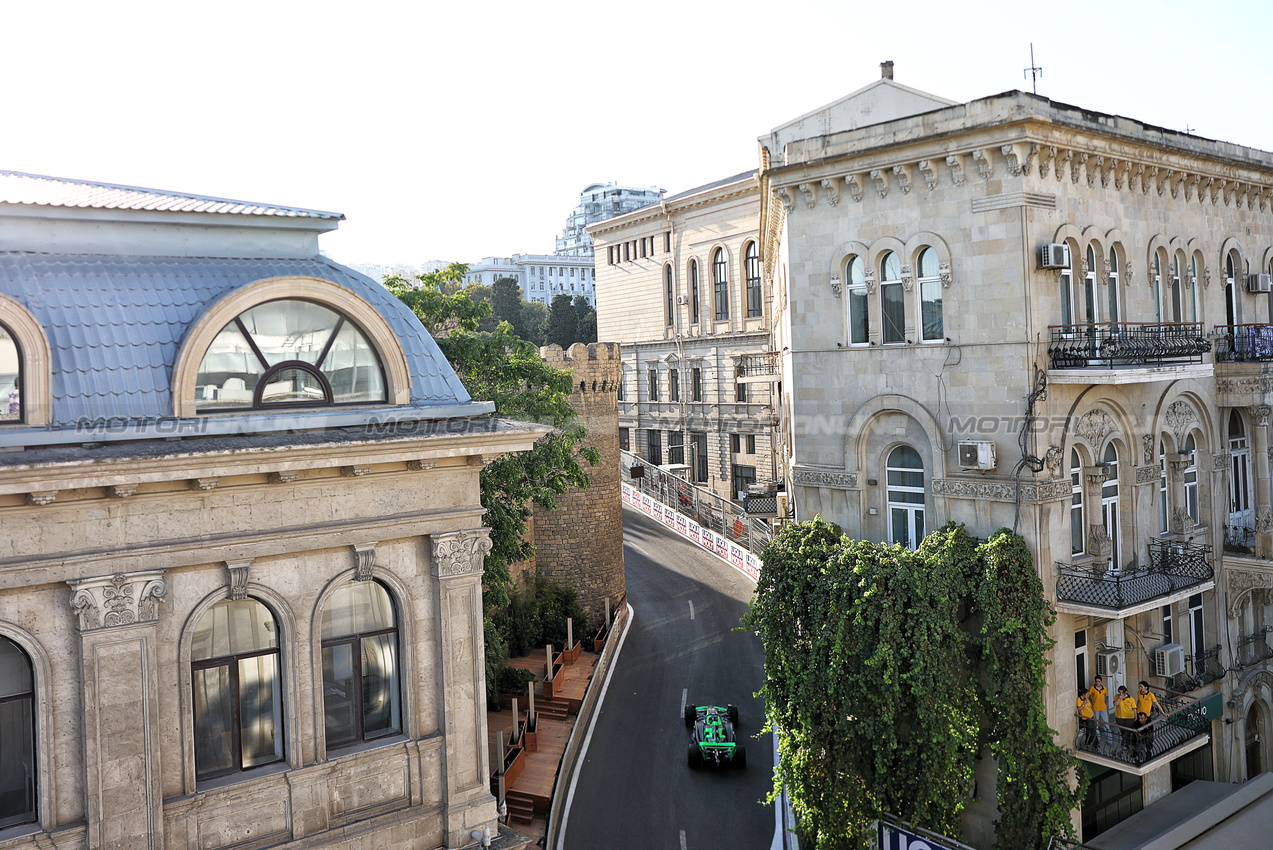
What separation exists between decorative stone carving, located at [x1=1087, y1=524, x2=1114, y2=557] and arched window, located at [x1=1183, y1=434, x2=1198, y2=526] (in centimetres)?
Result: 472

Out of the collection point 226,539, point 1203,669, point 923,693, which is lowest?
point 1203,669

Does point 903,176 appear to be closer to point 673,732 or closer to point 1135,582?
point 1135,582

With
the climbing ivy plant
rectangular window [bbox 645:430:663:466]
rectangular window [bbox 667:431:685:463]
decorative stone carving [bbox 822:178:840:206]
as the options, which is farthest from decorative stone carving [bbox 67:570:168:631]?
rectangular window [bbox 645:430:663:466]

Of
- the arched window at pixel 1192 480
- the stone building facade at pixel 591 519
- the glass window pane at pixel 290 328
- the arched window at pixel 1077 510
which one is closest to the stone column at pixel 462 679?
the glass window pane at pixel 290 328

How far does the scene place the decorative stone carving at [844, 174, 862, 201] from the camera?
64.1 ft

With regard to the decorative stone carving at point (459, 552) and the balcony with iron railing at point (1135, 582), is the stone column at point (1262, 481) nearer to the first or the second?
the balcony with iron railing at point (1135, 582)

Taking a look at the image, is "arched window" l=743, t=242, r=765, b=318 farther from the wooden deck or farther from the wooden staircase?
the wooden staircase

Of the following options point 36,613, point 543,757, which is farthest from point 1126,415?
point 36,613

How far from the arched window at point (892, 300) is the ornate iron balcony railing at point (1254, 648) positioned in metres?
12.5

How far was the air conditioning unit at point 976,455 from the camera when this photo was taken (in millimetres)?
17766

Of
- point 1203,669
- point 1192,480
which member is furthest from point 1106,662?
point 1192,480

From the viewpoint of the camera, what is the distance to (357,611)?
12133 millimetres

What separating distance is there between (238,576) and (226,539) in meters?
0.48

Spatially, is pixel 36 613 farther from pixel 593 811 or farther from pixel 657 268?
pixel 657 268
